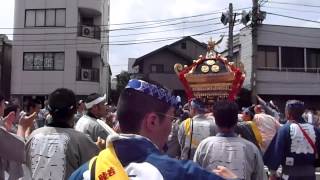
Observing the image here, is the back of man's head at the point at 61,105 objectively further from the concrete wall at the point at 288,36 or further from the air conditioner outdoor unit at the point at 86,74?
the concrete wall at the point at 288,36

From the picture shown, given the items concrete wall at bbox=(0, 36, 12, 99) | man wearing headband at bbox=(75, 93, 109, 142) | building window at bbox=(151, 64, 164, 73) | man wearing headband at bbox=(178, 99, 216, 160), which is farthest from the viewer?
building window at bbox=(151, 64, 164, 73)

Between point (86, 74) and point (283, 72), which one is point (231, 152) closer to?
point (86, 74)

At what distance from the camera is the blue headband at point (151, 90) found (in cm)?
256

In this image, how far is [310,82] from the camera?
3522cm

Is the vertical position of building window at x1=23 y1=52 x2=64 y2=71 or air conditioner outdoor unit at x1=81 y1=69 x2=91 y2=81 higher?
building window at x1=23 y1=52 x2=64 y2=71

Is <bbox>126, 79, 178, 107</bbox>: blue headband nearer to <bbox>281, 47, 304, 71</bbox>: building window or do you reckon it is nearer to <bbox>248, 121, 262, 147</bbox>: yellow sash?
<bbox>248, 121, 262, 147</bbox>: yellow sash

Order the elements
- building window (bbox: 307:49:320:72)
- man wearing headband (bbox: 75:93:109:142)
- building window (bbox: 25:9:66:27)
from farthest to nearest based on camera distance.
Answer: building window (bbox: 307:49:320:72) → building window (bbox: 25:9:66:27) → man wearing headband (bbox: 75:93:109:142)

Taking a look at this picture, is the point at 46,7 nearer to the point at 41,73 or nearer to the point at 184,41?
the point at 41,73

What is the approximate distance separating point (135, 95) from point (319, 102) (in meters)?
34.9

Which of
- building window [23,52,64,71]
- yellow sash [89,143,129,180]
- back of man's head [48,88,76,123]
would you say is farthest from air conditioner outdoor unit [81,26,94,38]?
yellow sash [89,143,129,180]

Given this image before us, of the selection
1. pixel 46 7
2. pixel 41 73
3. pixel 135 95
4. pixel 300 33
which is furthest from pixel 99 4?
pixel 135 95

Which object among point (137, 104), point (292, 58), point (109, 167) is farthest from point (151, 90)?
point (292, 58)

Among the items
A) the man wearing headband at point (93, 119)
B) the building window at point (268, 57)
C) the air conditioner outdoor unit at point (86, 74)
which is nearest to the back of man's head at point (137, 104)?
the man wearing headband at point (93, 119)

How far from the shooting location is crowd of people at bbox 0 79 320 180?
2359 millimetres
